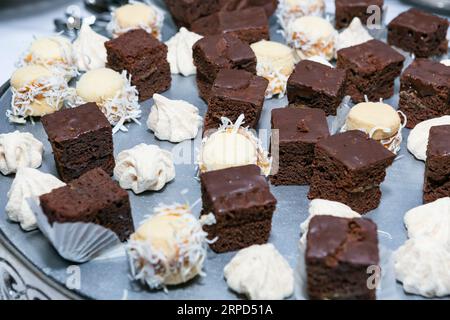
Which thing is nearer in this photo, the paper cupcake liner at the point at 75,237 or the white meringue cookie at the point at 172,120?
the paper cupcake liner at the point at 75,237

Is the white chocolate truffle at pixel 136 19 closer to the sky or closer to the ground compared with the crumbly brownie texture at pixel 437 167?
closer to the sky

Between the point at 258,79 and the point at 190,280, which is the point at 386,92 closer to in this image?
the point at 258,79

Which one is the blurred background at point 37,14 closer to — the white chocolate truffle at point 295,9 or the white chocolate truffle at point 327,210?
the white chocolate truffle at point 295,9

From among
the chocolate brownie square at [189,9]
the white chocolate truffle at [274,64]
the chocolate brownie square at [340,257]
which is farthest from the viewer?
the chocolate brownie square at [189,9]

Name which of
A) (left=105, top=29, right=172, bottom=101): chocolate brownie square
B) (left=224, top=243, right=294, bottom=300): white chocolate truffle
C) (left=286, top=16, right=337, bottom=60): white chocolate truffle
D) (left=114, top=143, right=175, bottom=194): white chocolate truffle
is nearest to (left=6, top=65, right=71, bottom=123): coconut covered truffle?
(left=105, top=29, right=172, bottom=101): chocolate brownie square

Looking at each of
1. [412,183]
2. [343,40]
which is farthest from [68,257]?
[343,40]

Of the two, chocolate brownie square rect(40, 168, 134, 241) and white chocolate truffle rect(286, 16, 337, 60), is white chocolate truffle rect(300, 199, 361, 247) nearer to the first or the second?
chocolate brownie square rect(40, 168, 134, 241)

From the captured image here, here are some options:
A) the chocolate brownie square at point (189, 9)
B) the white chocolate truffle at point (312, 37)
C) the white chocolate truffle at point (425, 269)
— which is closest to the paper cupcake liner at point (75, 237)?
the white chocolate truffle at point (425, 269)
